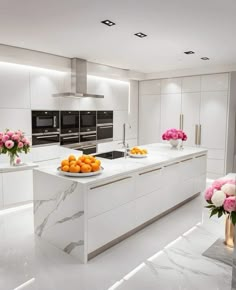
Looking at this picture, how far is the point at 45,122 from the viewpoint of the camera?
4945 mm

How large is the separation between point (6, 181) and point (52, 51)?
233 cm

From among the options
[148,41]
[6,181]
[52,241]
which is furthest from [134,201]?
[148,41]

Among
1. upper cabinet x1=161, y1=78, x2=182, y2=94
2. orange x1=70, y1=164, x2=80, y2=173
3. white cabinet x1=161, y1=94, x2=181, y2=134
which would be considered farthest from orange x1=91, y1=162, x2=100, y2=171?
upper cabinet x1=161, y1=78, x2=182, y2=94

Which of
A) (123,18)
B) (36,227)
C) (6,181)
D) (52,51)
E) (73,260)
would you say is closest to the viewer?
(73,260)

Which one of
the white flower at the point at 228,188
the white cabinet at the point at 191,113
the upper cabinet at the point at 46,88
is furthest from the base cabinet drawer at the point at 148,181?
the white cabinet at the point at 191,113

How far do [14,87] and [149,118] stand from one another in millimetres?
3656

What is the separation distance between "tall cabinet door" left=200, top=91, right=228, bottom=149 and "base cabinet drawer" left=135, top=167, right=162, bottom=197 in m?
2.95

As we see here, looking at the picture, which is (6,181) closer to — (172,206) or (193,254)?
(172,206)

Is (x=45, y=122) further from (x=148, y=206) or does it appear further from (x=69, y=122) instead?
(x=148, y=206)

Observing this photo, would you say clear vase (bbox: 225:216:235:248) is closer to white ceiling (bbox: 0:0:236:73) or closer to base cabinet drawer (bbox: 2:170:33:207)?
white ceiling (bbox: 0:0:236:73)

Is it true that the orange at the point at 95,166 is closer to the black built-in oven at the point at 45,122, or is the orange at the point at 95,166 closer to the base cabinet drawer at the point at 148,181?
the base cabinet drawer at the point at 148,181

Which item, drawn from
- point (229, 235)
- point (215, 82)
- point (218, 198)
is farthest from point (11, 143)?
point (215, 82)

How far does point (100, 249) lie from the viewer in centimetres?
281

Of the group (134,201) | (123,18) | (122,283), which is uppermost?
(123,18)
